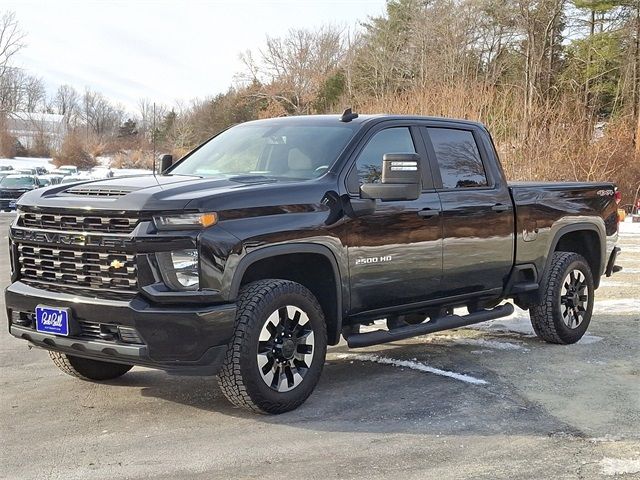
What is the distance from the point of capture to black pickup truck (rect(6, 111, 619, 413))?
15.0 ft

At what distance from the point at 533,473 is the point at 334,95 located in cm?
4783

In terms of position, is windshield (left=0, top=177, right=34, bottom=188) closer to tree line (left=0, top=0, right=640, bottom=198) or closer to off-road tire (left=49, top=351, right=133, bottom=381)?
tree line (left=0, top=0, right=640, bottom=198)

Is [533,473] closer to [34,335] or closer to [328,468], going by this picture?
[328,468]

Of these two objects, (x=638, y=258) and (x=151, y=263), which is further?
(x=638, y=258)

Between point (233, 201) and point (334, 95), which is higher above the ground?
point (334, 95)

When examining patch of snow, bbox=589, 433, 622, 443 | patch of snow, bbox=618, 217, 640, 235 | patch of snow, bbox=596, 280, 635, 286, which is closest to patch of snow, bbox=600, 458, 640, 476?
patch of snow, bbox=589, 433, 622, 443

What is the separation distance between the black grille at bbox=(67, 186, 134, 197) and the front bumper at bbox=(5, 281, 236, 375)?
0.65 m

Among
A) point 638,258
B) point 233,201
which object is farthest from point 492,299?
point 638,258

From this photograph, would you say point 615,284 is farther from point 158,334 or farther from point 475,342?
point 158,334

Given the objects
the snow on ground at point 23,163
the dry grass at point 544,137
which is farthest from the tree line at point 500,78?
the snow on ground at point 23,163

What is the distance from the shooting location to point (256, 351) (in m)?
4.80

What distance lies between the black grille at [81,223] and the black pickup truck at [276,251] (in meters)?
0.01

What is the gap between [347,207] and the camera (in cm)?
541

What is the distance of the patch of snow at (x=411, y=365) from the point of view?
6.00 metres
